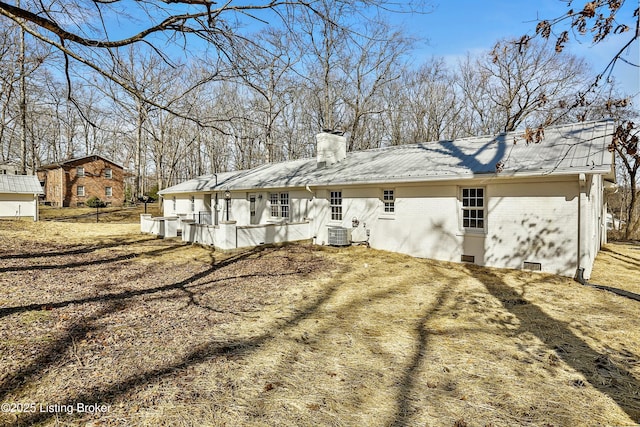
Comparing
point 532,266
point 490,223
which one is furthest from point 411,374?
point 490,223

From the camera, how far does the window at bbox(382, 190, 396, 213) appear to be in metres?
11.9

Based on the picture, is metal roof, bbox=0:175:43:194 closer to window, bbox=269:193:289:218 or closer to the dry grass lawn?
the dry grass lawn

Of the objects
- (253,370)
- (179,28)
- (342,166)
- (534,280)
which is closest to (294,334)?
(253,370)

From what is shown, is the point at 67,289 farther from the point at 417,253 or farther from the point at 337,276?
the point at 417,253

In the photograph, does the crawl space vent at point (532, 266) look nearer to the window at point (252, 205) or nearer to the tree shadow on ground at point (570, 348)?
the tree shadow on ground at point (570, 348)

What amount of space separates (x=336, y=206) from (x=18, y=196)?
20.0m

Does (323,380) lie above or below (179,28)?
below

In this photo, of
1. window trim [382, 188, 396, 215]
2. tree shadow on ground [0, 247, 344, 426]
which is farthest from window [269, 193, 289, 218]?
tree shadow on ground [0, 247, 344, 426]

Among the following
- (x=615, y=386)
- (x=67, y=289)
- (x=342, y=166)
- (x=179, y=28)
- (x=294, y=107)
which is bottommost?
(x=615, y=386)

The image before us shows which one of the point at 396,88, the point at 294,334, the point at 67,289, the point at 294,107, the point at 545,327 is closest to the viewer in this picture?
the point at 294,334

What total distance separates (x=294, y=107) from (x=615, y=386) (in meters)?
32.5

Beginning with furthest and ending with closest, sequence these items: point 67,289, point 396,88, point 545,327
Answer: point 396,88
point 67,289
point 545,327

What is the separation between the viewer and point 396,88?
30.2m

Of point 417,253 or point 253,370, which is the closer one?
point 253,370
